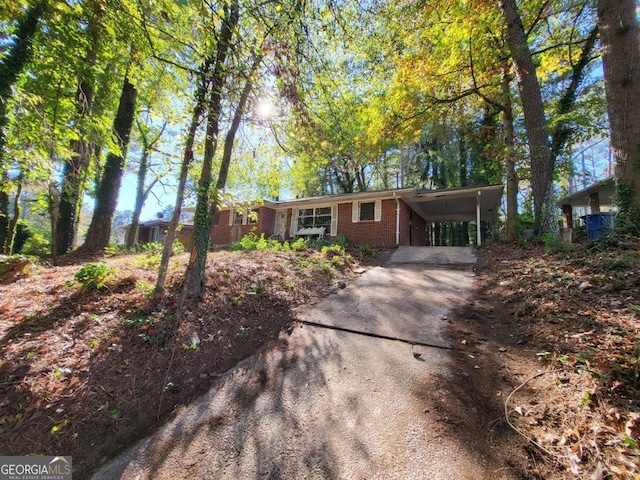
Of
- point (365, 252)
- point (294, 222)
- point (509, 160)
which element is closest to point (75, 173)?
point (365, 252)

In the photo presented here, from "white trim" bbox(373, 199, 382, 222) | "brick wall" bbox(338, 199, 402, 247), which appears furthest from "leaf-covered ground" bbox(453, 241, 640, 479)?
"white trim" bbox(373, 199, 382, 222)

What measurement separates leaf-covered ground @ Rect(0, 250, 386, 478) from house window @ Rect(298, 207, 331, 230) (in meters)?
8.72

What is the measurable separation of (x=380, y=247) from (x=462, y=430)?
9384mm

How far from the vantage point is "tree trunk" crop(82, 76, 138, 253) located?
25.7 ft

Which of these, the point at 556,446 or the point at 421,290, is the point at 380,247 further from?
the point at 556,446

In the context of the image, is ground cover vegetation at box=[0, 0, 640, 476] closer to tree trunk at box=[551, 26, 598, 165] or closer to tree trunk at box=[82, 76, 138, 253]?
tree trunk at box=[82, 76, 138, 253]

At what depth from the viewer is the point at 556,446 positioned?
1.52 m

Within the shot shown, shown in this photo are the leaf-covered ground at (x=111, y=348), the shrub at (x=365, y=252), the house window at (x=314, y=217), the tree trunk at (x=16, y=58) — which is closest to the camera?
the leaf-covered ground at (x=111, y=348)

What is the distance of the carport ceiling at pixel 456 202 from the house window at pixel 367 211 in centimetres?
147

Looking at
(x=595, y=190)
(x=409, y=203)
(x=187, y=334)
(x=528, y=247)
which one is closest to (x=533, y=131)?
(x=528, y=247)

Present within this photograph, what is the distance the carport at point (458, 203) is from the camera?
34.7 feet

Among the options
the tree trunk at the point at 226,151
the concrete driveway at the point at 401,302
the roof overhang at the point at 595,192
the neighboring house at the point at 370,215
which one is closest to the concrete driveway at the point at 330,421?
the concrete driveway at the point at 401,302

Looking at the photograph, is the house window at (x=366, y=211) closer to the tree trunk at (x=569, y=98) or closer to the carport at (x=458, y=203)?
the carport at (x=458, y=203)

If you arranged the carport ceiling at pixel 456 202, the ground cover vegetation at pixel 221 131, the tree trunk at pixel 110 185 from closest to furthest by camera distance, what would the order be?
the ground cover vegetation at pixel 221 131, the tree trunk at pixel 110 185, the carport ceiling at pixel 456 202
